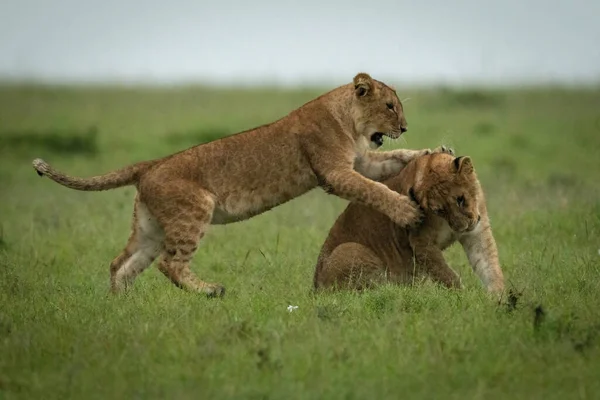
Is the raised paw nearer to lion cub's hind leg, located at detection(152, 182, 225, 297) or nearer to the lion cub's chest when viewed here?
lion cub's hind leg, located at detection(152, 182, 225, 297)

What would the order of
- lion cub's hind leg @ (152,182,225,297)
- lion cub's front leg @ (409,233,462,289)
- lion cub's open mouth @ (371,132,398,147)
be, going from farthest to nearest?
lion cub's open mouth @ (371,132,398,147) < lion cub's hind leg @ (152,182,225,297) < lion cub's front leg @ (409,233,462,289)

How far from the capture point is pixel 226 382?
539 cm

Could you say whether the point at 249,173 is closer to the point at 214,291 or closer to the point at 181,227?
the point at 181,227

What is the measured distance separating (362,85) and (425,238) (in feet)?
4.48

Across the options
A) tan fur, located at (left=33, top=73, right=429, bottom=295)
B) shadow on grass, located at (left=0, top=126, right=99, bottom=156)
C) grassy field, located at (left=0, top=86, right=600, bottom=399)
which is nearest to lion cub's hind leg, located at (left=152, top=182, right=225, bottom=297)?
tan fur, located at (left=33, top=73, right=429, bottom=295)

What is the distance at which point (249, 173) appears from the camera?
26.7ft

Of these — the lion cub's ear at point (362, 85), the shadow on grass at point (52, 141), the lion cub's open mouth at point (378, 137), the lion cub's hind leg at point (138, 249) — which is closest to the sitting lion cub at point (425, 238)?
the lion cub's open mouth at point (378, 137)

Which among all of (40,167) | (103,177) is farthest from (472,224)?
(40,167)

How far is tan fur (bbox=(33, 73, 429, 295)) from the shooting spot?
7863 mm

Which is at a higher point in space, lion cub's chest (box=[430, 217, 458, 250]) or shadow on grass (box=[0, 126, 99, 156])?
lion cub's chest (box=[430, 217, 458, 250])

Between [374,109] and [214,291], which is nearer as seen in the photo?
[214,291]

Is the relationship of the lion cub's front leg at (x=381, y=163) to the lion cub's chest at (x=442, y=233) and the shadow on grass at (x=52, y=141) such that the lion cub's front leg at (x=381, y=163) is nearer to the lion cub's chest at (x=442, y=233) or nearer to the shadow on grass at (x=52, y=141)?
the lion cub's chest at (x=442, y=233)

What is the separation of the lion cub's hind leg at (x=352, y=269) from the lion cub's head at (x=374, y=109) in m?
1.11

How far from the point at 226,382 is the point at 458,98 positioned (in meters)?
18.8
